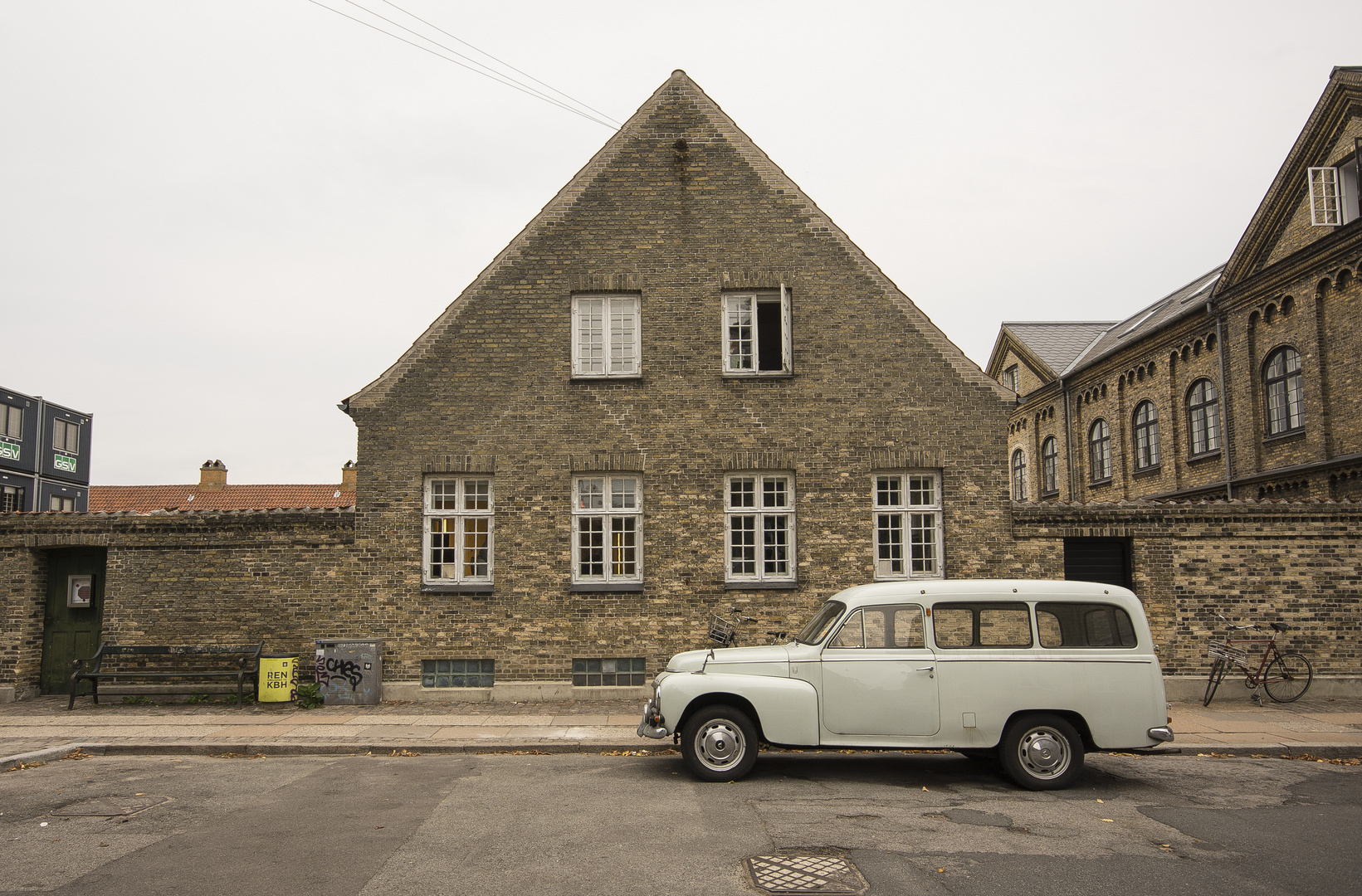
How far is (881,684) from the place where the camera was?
29.6 feet

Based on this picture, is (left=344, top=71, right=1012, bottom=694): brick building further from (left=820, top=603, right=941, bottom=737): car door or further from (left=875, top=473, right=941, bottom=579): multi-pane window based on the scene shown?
(left=820, top=603, right=941, bottom=737): car door

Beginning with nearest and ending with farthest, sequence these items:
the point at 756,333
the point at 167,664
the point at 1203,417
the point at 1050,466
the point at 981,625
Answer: the point at 981,625 → the point at 167,664 → the point at 756,333 → the point at 1203,417 → the point at 1050,466

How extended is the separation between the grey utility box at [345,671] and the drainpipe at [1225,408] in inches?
788

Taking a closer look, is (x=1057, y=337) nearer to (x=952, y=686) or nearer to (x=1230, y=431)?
(x=1230, y=431)

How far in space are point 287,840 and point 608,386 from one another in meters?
9.22

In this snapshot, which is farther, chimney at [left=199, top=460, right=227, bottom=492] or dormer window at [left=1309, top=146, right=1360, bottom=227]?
chimney at [left=199, top=460, right=227, bottom=492]

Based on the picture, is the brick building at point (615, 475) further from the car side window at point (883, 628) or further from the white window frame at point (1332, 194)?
the white window frame at point (1332, 194)

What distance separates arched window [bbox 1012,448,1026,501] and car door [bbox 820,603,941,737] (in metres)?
30.2

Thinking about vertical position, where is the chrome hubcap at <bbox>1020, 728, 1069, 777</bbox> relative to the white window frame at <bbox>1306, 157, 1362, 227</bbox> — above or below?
below

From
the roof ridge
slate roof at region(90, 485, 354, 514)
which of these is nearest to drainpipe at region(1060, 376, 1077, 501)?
the roof ridge

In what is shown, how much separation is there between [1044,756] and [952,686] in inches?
42.3

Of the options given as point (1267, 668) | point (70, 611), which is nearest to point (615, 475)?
point (70, 611)

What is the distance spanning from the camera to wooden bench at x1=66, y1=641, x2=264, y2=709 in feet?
46.1

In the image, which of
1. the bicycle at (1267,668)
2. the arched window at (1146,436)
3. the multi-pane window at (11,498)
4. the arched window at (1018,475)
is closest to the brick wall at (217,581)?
the bicycle at (1267,668)
